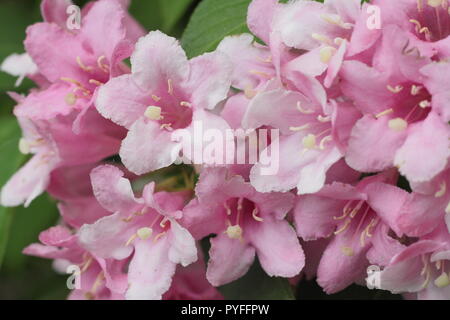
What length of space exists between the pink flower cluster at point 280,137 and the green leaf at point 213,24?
0.08 m

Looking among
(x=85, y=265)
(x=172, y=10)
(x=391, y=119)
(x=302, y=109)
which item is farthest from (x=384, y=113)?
(x=172, y=10)

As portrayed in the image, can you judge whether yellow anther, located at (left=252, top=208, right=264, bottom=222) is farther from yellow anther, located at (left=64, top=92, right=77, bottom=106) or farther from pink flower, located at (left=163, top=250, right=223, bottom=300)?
yellow anther, located at (left=64, top=92, right=77, bottom=106)

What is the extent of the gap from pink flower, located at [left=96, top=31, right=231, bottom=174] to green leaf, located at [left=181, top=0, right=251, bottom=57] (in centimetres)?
11

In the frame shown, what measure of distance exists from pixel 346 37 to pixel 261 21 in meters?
0.14

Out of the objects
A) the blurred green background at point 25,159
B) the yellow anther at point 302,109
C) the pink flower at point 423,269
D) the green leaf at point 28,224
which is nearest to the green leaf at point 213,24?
the blurred green background at point 25,159

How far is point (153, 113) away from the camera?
115 cm

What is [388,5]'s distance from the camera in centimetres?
104

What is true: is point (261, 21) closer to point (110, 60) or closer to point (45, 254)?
point (110, 60)

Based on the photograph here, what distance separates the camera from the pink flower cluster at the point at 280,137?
1029 mm

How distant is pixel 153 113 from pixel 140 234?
193 mm

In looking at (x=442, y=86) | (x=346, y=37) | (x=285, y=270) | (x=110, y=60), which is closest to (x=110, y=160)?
(x=110, y=60)

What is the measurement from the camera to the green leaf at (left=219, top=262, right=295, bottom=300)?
1.30m

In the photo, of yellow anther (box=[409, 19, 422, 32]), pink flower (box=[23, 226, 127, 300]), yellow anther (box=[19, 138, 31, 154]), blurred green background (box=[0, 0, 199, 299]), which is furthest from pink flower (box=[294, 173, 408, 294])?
blurred green background (box=[0, 0, 199, 299])
